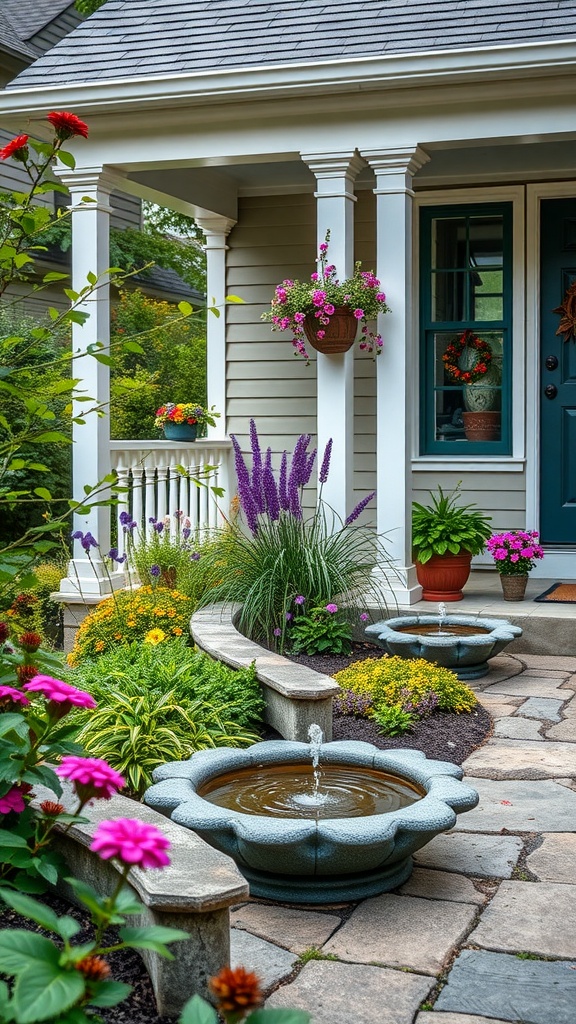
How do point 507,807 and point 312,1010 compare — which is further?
point 507,807

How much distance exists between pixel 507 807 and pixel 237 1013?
8.55 ft

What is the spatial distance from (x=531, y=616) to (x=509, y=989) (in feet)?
12.9

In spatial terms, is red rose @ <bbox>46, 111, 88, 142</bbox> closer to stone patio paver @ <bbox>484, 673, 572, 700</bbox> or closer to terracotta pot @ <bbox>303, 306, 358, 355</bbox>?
stone patio paver @ <bbox>484, 673, 572, 700</bbox>

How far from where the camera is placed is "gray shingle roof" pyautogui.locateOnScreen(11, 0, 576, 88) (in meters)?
6.41

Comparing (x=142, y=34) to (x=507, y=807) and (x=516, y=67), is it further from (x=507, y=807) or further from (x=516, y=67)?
(x=507, y=807)

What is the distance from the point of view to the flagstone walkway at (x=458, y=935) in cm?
242

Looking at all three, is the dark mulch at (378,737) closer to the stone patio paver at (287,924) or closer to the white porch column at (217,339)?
the stone patio paver at (287,924)

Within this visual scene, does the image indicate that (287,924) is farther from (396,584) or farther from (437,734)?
(396,584)

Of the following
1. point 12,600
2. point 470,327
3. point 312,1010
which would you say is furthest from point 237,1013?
point 470,327

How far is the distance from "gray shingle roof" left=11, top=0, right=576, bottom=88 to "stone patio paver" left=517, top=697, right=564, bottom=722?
11.7ft

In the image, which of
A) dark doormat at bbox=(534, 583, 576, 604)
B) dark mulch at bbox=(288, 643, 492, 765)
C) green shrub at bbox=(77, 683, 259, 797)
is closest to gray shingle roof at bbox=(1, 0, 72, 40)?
dark doormat at bbox=(534, 583, 576, 604)

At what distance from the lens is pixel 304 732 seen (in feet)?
13.6

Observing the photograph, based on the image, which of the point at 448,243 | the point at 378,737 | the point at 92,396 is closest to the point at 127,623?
the point at 378,737

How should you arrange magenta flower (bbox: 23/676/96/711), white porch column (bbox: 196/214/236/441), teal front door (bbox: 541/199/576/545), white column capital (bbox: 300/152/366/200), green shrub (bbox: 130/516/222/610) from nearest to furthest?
magenta flower (bbox: 23/676/96/711)
green shrub (bbox: 130/516/222/610)
white column capital (bbox: 300/152/366/200)
teal front door (bbox: 541/199/576/545)
white porch column (bbox: 196/214/236/441)
